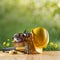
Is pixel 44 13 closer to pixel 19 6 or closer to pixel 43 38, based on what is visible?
pixel 19 6

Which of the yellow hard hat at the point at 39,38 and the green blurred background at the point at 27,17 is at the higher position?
the green blurred background at the point at 27,17

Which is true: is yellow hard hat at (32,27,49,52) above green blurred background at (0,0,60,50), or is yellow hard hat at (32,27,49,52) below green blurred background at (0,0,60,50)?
below

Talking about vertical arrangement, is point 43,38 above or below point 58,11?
below

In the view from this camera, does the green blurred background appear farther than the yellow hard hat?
Yes

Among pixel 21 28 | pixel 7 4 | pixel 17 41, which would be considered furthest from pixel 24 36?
pixel 7 4

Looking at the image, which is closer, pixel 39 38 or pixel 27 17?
pixel 39 38

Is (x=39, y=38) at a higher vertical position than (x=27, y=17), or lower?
lower

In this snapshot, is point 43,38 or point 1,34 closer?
point 43,38

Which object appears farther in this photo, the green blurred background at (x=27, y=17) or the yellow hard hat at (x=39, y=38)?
the green blurred background at (x=27, y=17)
